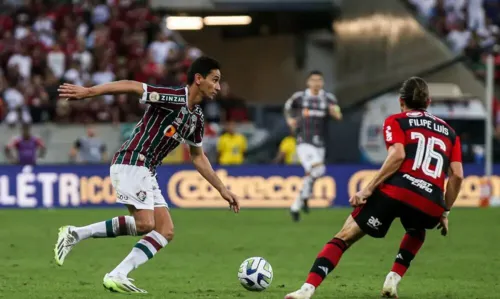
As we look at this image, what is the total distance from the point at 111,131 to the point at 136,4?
5861 millimetres

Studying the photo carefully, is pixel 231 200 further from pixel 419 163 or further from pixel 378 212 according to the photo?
pixel 419 163

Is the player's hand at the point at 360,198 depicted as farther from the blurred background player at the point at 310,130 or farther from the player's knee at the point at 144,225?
the blurred background player at the point at 310,130

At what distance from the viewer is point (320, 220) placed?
2023 centimetres

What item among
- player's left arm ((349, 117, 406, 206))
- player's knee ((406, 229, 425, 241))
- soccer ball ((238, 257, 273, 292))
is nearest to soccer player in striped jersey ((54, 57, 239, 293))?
soccer ball ((238, 257, 273, 292))

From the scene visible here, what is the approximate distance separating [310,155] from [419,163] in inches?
429

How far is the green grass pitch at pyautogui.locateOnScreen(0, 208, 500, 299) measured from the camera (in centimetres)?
1055

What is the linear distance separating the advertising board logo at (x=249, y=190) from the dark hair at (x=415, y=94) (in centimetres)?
1519

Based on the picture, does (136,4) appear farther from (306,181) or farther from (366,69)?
(306,181)

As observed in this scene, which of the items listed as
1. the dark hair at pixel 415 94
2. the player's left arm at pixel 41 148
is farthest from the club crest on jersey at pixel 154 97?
the player's left arm at pixel 41 148

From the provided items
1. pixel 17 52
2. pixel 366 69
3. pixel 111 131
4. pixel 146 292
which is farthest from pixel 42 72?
pixel 146 292

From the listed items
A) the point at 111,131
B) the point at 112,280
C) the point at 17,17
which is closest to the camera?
the point at 112,280

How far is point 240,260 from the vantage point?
44.2ft

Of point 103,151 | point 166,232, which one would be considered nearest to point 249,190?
point 103,151

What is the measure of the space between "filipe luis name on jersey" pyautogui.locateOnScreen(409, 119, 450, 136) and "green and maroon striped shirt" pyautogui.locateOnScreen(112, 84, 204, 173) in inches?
80.0
